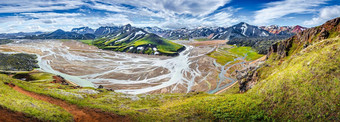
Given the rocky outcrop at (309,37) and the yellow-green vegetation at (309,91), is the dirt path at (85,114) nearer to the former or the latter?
the yellow-green vegetation at (309,91)

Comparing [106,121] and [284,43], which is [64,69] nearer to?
[106,121]

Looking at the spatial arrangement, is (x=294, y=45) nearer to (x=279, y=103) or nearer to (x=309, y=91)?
(x=309, y=91)

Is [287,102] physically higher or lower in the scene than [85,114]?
higher

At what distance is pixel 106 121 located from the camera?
72.3ft

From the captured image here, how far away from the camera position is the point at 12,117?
1594cm

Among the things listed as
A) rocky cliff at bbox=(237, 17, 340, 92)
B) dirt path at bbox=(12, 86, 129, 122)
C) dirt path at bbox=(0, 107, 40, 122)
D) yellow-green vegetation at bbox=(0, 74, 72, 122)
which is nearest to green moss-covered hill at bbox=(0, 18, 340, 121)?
yellow-green vegetation at bbox=(0, 74, 72, 122)

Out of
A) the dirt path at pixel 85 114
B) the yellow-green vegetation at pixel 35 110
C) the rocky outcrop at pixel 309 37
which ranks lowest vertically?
the dirt path at pixel 85 114

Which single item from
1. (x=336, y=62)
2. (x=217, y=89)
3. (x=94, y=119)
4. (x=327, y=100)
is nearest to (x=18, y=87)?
(x=94, y=119)

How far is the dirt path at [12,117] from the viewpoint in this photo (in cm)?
1530

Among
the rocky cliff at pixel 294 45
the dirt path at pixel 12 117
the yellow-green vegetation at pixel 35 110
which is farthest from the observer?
the rocky cliff at pixel 294 45

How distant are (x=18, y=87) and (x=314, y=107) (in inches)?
2089

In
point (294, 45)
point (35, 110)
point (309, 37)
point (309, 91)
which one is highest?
point (309, 37)

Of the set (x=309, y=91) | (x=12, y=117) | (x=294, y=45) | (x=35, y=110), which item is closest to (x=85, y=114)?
(x=35, y=110)

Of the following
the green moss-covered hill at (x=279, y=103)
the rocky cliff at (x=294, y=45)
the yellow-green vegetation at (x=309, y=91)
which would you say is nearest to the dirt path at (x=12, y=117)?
the green moss-covered hill at (x=279, y=103)
